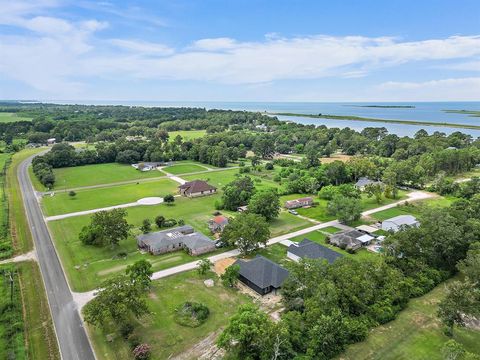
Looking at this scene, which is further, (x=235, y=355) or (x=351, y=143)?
(x=351, y=143)

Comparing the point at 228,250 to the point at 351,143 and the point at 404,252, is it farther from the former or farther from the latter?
the point at 351,143

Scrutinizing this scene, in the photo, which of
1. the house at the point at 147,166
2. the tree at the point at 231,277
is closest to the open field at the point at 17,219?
the tree at the point at 231,277

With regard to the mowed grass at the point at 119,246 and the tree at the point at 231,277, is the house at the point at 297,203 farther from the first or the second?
the tree at the point at 231,277

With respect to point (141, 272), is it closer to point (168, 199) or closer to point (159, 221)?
point (159, 221)

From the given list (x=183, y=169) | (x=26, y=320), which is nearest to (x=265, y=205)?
(x=26, y=320)

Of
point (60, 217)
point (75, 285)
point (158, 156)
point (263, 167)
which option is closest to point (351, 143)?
point (263, 167)
